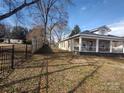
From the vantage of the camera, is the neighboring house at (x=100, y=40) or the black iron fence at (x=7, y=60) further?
the neighboring house at (x=100, y=40)

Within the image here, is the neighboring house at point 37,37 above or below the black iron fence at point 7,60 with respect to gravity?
above

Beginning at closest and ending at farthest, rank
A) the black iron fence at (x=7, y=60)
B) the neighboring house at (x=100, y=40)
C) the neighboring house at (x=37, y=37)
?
1. the black iron fence at (x=7, y=60)
2. the neighboring house at (x=37, y=37)
3. the neighboring house at (x=100, y=40)

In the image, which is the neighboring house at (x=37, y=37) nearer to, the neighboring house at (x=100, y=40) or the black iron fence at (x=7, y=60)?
the black iron fence at (x=7, y=60)

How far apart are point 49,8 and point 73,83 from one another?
28.5 metres

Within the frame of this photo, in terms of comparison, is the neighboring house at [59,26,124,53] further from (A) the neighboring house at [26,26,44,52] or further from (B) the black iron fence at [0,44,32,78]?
(B) the black iron fence at [0,44,32,78]

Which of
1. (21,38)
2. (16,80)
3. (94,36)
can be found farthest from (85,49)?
(21,38)

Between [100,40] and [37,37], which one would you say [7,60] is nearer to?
[37,37]

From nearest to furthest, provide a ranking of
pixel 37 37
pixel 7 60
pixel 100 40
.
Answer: pixel 7 60 < pixel 100 40 < pixel 37 37

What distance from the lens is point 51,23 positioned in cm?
4128

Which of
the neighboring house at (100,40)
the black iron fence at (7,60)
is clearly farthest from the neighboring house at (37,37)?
the neighboring house at (100,40)

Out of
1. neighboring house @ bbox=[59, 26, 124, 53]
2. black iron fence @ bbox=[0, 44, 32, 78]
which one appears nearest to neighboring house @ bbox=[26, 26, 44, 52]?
black iron fence @ bbox=[0, 44, 32, 78]

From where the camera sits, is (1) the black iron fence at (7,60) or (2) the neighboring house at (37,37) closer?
(1) the black iron fence at (7,60)

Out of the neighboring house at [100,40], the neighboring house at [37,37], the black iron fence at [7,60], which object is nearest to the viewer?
the black iron fence at [7,60]

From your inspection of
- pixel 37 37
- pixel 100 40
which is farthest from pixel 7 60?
pixel 100 40
